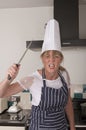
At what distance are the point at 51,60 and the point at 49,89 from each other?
0.63 ft

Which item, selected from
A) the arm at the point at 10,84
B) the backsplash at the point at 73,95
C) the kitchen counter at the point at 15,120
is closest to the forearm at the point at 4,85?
the arm at the point at 10,84

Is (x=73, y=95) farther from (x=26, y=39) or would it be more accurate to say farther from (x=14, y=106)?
(x=26, y=39)

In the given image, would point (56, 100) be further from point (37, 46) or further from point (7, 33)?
point (7, 33)

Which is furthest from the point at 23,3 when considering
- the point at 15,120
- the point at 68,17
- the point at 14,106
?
the point at 15,120

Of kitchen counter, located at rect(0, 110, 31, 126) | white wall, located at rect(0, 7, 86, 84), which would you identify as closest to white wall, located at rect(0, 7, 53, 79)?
white wall, located at rect(0, 7, 86, 84)

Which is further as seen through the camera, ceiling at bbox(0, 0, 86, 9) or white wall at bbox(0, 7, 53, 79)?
white wall at bbox(0, 7, 53, 79)

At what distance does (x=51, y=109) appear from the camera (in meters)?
1.22

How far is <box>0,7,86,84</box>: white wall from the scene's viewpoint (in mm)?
2246

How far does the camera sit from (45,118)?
123 centimetres

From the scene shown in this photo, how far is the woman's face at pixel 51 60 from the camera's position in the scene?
1.14 meters


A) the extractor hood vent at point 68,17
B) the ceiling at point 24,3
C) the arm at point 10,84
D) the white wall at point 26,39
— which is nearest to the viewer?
the arm at point 10,84

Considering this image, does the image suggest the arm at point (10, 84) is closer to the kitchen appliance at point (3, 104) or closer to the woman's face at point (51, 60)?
the woman's face at point (51, 60)

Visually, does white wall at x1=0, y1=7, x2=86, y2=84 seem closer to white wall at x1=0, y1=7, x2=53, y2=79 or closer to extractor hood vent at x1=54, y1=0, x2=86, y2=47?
white wall at x1=0, y1=7, x2=53, y2=79

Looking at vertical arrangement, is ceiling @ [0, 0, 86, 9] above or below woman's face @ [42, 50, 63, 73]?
above
